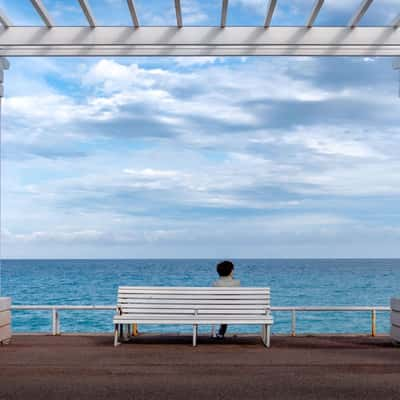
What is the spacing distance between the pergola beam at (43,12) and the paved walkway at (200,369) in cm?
366

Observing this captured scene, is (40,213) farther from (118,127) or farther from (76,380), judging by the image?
(76,380)

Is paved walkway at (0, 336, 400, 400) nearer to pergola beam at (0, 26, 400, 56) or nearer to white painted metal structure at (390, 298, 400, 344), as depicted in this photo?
white painted metal structure at (390, 298, 400, 344)

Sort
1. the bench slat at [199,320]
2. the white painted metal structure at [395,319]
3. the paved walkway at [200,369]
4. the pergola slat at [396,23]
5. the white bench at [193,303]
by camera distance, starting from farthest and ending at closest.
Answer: the white painted metal structure at [395,319] < the white bench at [193,303] < the bench slat at [199,320] < the pergola slat at [396,23] < the paved walkway at [200,369]

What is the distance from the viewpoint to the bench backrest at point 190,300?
8656 mm

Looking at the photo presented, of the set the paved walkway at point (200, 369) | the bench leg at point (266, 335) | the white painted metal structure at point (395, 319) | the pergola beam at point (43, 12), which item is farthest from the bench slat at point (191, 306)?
the pergola beam at point (43, 12)

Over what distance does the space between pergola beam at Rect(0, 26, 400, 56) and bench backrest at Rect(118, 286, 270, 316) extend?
2.83 meters

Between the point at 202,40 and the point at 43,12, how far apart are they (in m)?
1.79

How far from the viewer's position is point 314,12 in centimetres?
773

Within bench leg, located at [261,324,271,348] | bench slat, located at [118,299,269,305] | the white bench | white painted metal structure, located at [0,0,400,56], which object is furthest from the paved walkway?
white painted metal structure, located at [0,0,400,56]

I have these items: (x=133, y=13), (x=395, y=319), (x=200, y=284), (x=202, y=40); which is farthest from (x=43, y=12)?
(x=200, y=284)

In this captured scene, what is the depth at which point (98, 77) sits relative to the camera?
62344 mm

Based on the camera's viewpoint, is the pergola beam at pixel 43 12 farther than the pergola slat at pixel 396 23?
No

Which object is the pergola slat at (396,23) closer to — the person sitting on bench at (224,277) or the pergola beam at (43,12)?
the person sitting on bench at (224,277)

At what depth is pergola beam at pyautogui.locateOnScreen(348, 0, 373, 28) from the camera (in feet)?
24.3
